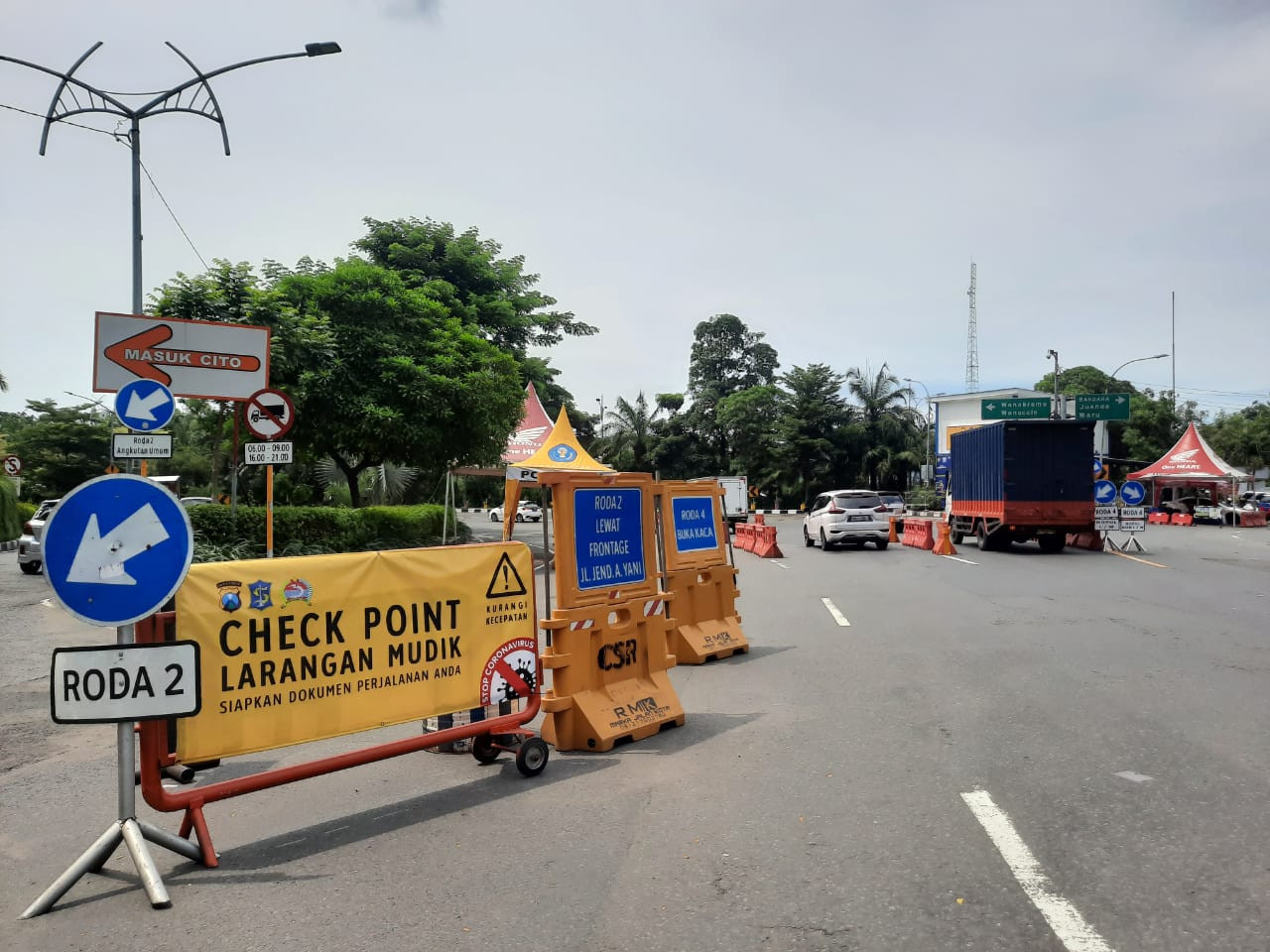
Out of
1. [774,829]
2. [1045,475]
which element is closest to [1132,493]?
[1045,475]

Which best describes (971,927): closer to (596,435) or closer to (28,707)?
(28,707)

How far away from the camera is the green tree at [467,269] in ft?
110

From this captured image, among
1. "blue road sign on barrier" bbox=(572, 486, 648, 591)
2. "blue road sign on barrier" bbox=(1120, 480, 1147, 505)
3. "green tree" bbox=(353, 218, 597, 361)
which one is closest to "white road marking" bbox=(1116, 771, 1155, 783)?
"blue road sign on barrier" bbox=(572, 486, 648, 591)

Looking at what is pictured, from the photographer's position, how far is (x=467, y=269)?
3484 centimetres

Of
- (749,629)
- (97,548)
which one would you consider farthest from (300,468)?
(97,548)

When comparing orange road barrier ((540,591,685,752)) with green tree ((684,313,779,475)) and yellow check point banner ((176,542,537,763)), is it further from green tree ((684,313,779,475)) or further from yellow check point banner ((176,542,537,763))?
green tree ((684,313,779,475))

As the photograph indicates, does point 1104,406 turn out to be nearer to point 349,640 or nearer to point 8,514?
point 8,514

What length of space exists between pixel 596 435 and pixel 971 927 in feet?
227

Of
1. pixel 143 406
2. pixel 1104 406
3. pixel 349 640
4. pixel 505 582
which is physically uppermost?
pixel 1104 406

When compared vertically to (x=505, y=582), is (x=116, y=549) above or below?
above

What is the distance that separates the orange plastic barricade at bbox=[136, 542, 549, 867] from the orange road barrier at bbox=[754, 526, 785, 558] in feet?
61.2

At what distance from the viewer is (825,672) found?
9000 mm

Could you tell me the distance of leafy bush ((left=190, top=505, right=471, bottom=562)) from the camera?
55.7 ft

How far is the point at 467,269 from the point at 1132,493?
2289 centimetres
